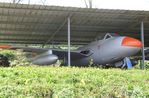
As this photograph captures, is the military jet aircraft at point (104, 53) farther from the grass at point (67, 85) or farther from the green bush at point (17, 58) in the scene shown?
the grass at point (67, 85)

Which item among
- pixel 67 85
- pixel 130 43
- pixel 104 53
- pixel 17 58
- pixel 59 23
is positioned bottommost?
pixel 67 85

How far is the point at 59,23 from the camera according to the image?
72.8ft

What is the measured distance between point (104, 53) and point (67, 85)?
46.8ft

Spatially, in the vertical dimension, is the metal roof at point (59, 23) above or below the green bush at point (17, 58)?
above

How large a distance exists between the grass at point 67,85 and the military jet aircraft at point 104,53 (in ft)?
36.0

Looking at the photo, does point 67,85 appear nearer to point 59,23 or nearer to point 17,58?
point 17,58

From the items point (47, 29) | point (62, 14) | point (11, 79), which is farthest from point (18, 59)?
point (11, 79)

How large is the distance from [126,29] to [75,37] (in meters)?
4.28

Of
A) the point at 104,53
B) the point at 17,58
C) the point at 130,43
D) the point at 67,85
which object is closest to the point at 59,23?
the point at 104,53

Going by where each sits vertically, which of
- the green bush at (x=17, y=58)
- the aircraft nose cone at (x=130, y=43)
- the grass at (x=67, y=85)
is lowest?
the grass at (x=67, y=85)

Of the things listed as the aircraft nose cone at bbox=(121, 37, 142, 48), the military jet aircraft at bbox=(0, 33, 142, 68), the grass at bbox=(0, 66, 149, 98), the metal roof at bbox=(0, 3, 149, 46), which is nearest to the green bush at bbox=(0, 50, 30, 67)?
the military jet aircraft at bbox=(0, 33, 142, 68)

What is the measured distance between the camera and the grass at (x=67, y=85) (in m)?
8.10

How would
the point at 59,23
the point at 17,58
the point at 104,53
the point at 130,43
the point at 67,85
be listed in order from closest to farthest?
the point at 67,85 → the point at 17,58 → the point at 130,43 → the point at 59,23 → the point at 104,53

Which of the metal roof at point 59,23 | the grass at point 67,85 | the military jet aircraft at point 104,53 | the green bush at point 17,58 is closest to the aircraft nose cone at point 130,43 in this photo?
the military jet aircraft at point 104,53
